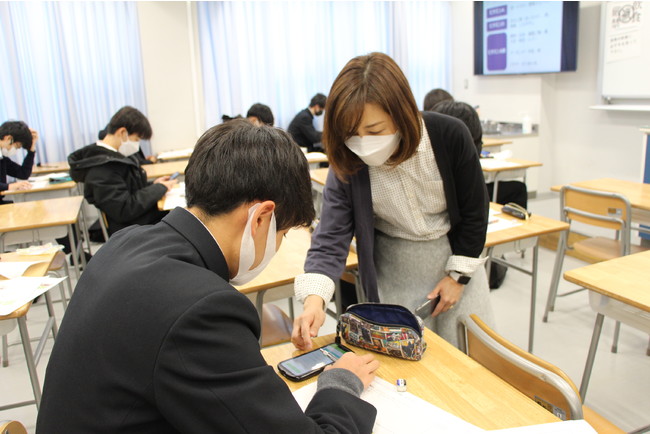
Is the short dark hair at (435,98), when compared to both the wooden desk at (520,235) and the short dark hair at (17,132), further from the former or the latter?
the short dark hair at (17,132)

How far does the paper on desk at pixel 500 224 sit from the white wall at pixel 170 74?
→ 503 centimetres

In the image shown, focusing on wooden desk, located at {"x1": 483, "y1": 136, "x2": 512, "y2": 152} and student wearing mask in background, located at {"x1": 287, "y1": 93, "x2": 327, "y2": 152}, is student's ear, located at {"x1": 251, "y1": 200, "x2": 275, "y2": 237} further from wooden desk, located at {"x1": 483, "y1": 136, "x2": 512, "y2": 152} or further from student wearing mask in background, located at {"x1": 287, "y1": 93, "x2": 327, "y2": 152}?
student wearing mask in background, located at {"x1": 287, "y1": 93, "x2": 327, "y2": 152}

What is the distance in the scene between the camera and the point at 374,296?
Answer: 166cm

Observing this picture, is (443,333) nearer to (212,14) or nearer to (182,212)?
(182,212)

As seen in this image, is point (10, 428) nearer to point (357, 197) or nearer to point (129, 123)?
point (357, 197)

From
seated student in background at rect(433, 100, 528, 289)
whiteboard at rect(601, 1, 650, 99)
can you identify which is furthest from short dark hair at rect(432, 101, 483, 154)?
whiteboard at rect(601, 1, 650, 99)

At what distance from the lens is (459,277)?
1.58m

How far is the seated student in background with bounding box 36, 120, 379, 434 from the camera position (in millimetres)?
686

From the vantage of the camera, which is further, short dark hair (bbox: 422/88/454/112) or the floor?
short dark hair (bbox: 422/88/454/112)

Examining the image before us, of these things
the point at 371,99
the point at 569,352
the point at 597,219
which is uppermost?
the point at 371,99

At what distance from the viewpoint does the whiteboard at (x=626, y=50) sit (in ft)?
15.0

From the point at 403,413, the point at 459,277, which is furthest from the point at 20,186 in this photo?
the point at 403,413

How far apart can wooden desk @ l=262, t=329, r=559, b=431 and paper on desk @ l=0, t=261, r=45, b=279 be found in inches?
54.9

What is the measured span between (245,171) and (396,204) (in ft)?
2.54
